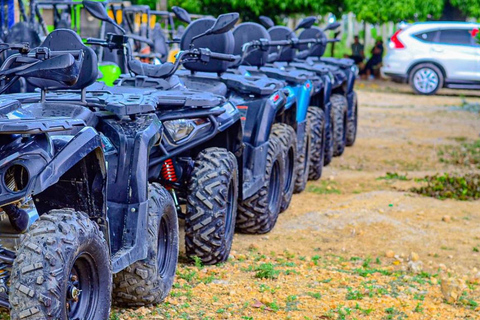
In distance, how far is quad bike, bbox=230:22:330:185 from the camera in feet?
28.8

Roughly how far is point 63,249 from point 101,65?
5.56 m

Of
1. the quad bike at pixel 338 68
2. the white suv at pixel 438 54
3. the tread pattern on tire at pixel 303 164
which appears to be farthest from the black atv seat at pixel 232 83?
the white suv at pixel 438 54

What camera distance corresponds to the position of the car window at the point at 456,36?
23031 mm

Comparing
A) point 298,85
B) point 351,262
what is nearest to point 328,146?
point 298,85

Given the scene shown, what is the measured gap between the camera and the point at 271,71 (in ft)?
29.0

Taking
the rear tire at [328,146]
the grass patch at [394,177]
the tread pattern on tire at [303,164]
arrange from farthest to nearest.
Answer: the rear tire at [328,146] → the grass patch at [394,177] → the tread pattern on tire at [303,164]

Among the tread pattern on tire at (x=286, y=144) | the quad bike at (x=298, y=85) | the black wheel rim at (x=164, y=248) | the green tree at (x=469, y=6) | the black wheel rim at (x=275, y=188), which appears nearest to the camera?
the black wheel rim at (x=164, y=248)

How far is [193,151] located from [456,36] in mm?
17827

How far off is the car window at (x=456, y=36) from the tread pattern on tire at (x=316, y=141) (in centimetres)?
1347

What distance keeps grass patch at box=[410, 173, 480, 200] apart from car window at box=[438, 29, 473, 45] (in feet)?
43.7

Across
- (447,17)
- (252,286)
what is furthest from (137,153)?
(447,17)

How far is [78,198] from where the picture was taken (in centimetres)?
416

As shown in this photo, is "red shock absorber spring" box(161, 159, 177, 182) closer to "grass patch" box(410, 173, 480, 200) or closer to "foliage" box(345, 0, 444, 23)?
"grass patch" box(410, 173, 480, 200)

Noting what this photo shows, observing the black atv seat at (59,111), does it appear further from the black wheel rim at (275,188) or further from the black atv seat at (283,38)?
the black atv seat at (283,38)
